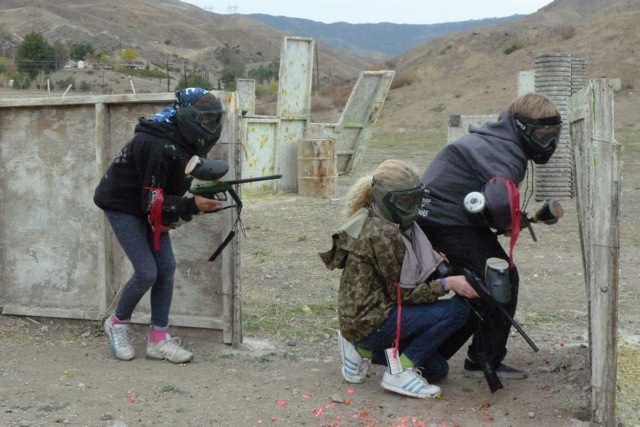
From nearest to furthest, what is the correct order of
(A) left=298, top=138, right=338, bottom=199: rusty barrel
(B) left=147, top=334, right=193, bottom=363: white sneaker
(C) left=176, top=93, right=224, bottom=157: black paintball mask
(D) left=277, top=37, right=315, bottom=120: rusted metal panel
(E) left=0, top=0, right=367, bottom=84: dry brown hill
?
(C) left=176, top=93, right=224, bottom=157: black paintball mask → (B) left=147, top=334, right=193, bottom=363: white sneaker → (A) left=298, top=138, right=338, bottom=199: rusty barrel → (D) left=277, top=37, right=315, bottom=120: rusted metal panel → (E) left=0, top=0, right=367, bottom=84: dry brown hill

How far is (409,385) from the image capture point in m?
4.71

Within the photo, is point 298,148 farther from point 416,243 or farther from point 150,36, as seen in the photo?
point 150,36

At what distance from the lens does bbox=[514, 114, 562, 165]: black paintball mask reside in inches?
177

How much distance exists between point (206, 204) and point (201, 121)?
0.46 metres

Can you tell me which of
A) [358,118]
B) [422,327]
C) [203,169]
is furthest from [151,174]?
[358,118]

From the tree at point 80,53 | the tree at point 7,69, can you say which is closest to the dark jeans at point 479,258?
the tree at point 7,69

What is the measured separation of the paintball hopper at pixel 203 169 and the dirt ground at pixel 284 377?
1183 mm

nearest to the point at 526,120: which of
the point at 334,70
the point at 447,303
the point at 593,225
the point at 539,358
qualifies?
the point at 593,225

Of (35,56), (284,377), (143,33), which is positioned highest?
(143,33)

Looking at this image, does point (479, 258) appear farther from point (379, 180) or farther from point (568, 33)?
point (568, 33)

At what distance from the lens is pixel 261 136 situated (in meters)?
14.2

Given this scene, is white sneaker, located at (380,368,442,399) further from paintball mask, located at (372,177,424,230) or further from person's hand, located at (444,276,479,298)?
paintball mask, located at (372,177,424,230)

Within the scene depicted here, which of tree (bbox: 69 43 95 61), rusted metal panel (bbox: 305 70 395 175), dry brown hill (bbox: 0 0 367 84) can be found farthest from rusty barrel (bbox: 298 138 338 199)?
dry brown hill (bbox: 0 0 367 84)

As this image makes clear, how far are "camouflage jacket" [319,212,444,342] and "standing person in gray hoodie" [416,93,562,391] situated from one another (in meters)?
0.30
